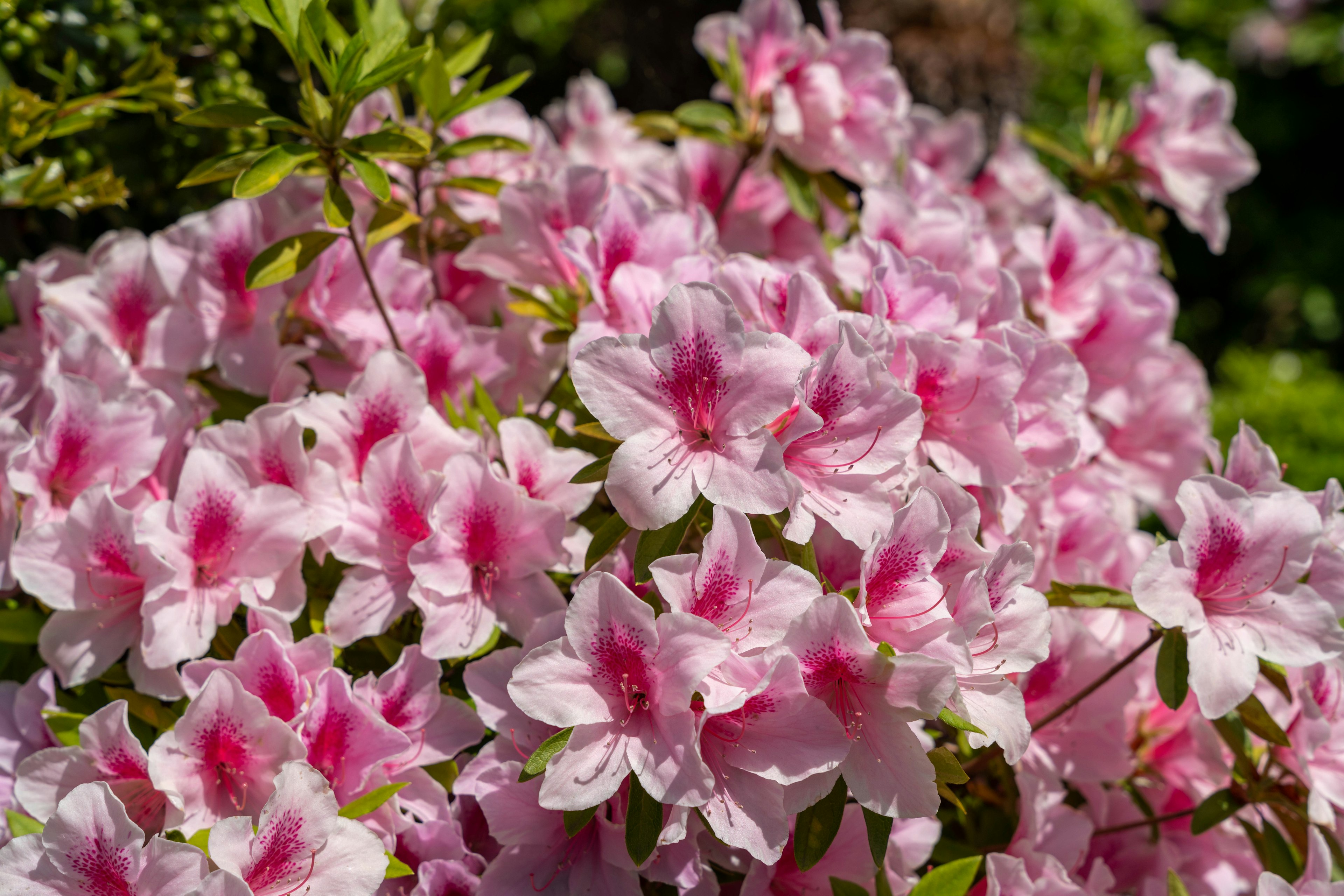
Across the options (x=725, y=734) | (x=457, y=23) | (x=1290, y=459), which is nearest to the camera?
(x=725, y=734)

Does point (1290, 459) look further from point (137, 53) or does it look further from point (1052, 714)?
point (137, 53)

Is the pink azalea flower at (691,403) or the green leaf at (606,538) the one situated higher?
the pink azalea flower at (691,403)

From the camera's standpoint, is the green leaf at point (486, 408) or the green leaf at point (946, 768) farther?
the green leaf at point (486, 408)

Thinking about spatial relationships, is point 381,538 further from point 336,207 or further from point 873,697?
point 873,697

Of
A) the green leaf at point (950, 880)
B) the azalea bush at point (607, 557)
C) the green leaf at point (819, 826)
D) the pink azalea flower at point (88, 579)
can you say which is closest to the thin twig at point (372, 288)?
the azalea bush at point (607, 557)

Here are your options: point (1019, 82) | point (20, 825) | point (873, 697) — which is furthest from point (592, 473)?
point (1019, 82)

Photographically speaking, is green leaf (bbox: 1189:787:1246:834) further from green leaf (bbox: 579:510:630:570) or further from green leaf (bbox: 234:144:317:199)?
green leaf (bbox: 234:144:317:199)

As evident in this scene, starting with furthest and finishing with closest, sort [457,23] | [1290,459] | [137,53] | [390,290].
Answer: [1290,459] → [457,23] → [137,53] → [390,290]

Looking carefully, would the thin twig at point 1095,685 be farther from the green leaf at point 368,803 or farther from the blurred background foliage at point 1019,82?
the blurred background foliage at point 1019,82

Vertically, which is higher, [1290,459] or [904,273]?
[904,273]

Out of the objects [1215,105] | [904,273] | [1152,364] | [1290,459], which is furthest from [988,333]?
[1290,459]
